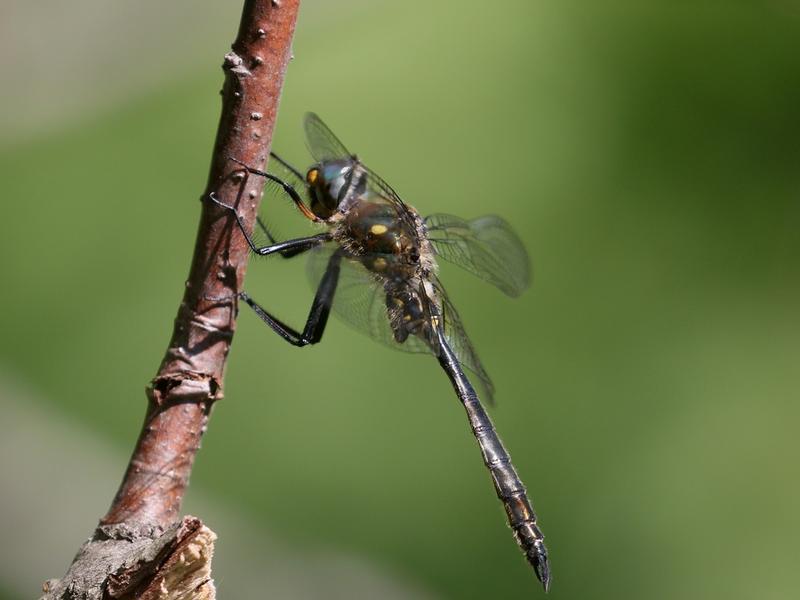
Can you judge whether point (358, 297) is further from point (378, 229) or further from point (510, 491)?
point (510, 491)

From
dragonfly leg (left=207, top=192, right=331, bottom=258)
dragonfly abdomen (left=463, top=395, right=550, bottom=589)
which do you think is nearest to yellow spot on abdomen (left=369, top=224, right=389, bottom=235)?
dragonfly leg (left=207, top=192, right=331, bottom=258)

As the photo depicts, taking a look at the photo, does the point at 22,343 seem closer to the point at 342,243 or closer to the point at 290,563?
the point at 290,563

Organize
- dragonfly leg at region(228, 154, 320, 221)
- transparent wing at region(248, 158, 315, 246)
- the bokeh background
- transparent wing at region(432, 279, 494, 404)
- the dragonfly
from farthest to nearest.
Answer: the bokeh background
transparent wing at region(432, 279, 494, 404)
the dragonfly
transparent wing at region(248, 158, 315, 246)
dragonfly leg at region(228, 154, 320, 221)

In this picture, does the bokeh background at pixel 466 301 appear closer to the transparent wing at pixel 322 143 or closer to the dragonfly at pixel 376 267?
the dragonfly at pixel 376 267

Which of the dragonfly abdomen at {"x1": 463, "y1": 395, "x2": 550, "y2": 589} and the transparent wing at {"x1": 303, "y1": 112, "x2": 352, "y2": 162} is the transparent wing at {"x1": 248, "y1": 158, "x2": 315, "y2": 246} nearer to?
the transparent wing at {"x1": 303, "y1": 112, "x2": 352, "y2": 162}

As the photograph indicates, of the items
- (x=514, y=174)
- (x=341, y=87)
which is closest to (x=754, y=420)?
(x=514, y=174)
